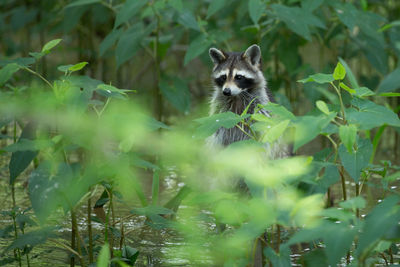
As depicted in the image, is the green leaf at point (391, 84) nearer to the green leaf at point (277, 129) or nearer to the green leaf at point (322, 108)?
the green leaf at point (322, 108)

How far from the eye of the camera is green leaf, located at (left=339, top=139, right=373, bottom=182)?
2547 millimetres

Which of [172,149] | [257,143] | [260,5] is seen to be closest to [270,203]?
[257,143]

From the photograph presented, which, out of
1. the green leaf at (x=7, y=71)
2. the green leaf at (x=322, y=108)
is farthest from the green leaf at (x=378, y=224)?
the green leaf at (x=7, y=71)

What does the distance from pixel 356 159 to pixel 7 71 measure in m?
1.50

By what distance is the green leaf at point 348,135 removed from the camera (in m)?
2.32

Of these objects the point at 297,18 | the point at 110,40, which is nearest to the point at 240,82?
the point at 297,18

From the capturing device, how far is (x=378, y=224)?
205 cm

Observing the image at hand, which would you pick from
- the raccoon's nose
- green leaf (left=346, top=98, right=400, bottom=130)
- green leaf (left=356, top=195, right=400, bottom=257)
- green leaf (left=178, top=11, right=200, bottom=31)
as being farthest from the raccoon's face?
green leaf (left=356, top=195, right=400, bottom=257)

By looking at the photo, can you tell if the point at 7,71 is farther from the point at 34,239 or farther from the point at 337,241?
the point at 337,241

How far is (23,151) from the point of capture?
2652 mm

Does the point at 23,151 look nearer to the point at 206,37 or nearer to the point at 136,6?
the point at 136,6

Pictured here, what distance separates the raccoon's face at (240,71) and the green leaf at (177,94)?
71 cm

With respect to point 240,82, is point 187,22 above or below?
above

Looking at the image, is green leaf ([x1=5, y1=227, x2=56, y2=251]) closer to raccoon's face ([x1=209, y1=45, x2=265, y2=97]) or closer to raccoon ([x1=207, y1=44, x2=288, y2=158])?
raccoon ([x1=207, y1=44, x2=288, y2=158])
